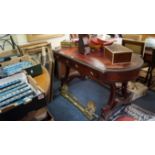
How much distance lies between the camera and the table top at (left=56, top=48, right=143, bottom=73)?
154cm

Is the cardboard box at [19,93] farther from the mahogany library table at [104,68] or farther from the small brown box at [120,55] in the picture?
the small brown box at [120,55]

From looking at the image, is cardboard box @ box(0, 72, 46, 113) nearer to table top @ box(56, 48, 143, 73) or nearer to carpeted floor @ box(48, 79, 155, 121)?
table top @ box(56, 48, 143, 73)

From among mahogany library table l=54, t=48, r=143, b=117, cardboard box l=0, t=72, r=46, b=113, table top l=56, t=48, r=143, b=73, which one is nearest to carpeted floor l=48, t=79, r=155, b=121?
mahogany library table l=54, t=48, r=143, b=117

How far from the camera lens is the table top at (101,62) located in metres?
1.54

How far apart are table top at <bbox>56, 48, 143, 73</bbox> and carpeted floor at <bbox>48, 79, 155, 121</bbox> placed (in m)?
0.73

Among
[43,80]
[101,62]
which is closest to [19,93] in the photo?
[43,80]

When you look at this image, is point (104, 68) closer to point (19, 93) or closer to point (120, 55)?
point (120, 55)

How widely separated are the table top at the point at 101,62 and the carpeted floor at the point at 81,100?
0.73 meters

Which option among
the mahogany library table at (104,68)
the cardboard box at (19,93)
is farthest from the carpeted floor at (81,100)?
the cardboard box at (19,93)
